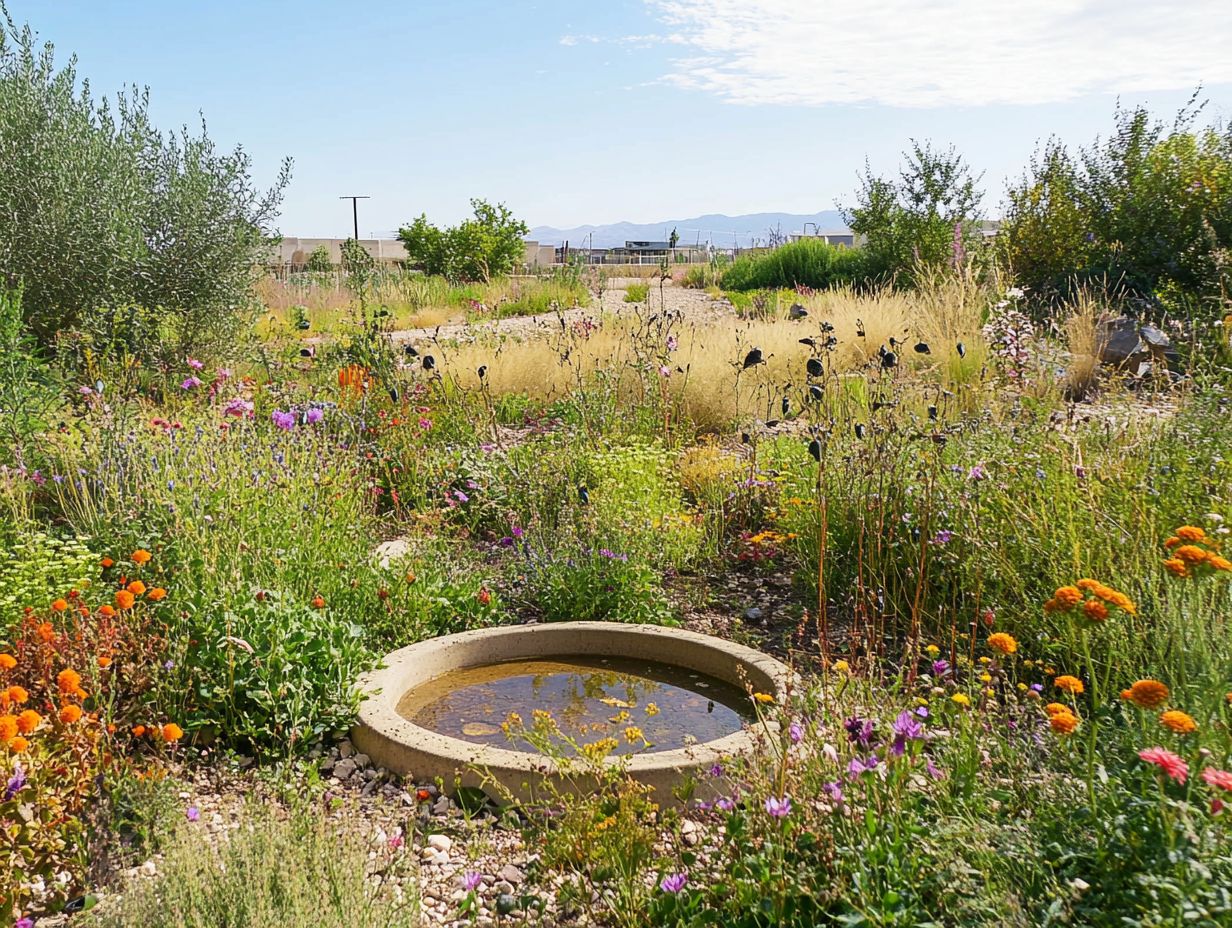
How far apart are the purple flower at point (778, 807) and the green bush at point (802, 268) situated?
56.6 feet

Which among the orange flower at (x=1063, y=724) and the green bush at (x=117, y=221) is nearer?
the orange flower at (x=1063, y=724)

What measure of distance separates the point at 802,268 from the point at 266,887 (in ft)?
65.1

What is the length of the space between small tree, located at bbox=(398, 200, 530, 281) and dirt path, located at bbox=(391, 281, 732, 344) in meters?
2.49

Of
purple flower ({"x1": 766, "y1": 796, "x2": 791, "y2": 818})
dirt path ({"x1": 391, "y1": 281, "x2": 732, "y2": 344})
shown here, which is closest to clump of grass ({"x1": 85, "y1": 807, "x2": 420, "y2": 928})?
purple flower ({"x1": 766, "y1": 796, "x2": 791, "y2": 818})

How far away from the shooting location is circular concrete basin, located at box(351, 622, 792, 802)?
2846 millimetres

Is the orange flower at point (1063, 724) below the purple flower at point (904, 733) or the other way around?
the other way around

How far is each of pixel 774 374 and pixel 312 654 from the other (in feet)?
19.8

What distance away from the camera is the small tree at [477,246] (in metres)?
21.8

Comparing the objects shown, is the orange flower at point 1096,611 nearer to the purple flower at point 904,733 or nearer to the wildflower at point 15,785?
the purple flower at point 904,733

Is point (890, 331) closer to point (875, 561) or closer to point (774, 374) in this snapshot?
point (774, 374)

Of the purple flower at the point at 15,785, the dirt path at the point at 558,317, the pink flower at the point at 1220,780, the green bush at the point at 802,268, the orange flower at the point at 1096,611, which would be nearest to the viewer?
the pink flower at the point at 1220,780

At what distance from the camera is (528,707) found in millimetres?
3596

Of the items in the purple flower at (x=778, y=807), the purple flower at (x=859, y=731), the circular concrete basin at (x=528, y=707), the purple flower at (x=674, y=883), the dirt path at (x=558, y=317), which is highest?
the dirt path at (x=558, y=317)

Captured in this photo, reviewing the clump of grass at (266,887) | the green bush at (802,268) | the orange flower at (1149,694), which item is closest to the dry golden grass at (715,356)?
the clump of grass at (266,887)
